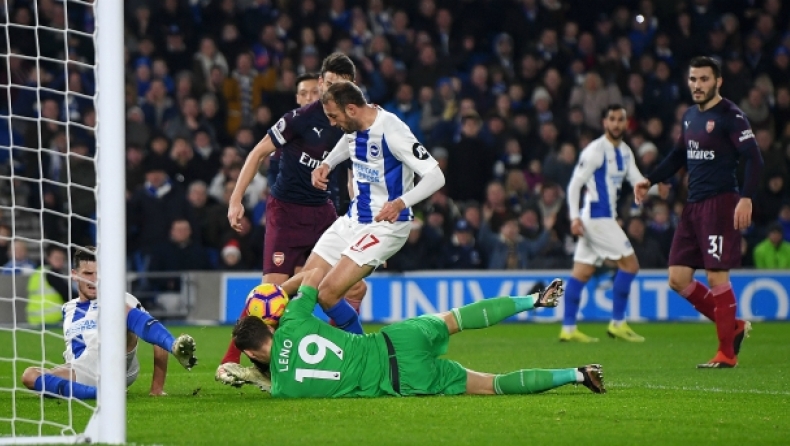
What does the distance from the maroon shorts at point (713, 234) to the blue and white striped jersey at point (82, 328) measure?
14.9 feet

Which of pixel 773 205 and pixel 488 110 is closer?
pixel 773 205

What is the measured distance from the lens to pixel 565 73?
1958 centimetres

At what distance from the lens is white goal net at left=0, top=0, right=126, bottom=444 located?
544 cm

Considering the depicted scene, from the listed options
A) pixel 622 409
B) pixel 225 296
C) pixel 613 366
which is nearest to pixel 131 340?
pixel 622 409

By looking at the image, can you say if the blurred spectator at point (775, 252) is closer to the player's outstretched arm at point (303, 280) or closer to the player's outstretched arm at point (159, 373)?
the player's outstretched arm at point (303, 280)

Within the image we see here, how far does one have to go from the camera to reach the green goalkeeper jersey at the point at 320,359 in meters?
6.82

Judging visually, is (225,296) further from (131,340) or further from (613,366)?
(131,340)

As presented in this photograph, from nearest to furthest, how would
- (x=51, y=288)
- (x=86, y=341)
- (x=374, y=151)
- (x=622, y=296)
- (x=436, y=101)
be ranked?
1. (x=86, y=341)
2. (x=374, y=151)
3. (x=622, y=296)
4. (x=51, y=288)
5. (x=436, y=101)

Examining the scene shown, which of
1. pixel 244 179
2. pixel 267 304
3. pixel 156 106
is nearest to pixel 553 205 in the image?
pixel 156 106

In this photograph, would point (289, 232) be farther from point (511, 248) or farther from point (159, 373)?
point (511, 248)

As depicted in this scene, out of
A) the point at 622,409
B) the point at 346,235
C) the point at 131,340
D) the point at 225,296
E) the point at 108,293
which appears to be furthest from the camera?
the point at 225,296

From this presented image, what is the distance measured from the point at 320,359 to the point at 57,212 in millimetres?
2112

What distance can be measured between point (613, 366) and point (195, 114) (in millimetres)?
9594

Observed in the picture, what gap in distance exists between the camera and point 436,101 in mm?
18141
